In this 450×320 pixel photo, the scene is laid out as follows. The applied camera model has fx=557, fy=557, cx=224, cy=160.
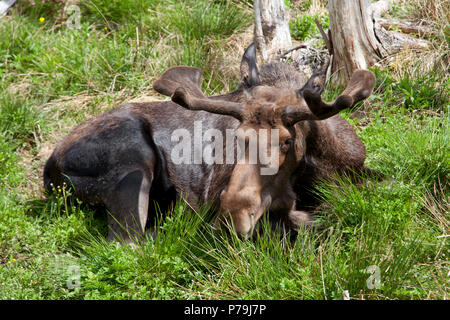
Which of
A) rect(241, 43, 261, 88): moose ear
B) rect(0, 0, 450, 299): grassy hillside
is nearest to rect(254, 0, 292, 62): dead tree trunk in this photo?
rect(0, 0, 450, 299): grassy hillside

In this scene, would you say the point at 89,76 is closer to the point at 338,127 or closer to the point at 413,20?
the point at 338,127

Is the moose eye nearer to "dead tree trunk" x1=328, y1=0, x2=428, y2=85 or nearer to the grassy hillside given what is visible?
the grassy hillside

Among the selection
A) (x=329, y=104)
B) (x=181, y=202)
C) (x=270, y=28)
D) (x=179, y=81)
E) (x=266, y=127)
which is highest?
(x=270, y=28)

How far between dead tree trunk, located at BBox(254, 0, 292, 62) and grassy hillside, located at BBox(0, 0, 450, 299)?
0.61 m

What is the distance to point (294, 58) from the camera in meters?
8.28

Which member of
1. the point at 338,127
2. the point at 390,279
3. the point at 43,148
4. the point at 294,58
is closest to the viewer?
the point at 390,279

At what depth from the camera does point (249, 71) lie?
5305 millimetres

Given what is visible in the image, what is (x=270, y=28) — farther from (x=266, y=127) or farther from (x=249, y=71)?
(x=266, y=127)

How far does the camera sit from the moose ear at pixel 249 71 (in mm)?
5262

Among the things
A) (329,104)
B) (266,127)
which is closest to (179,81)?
(266,127)

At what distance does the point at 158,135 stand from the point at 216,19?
143 inches

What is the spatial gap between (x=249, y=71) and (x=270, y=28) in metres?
3.24

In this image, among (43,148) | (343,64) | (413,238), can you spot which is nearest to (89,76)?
(43,148)

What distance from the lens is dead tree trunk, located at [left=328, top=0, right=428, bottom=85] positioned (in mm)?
7621
